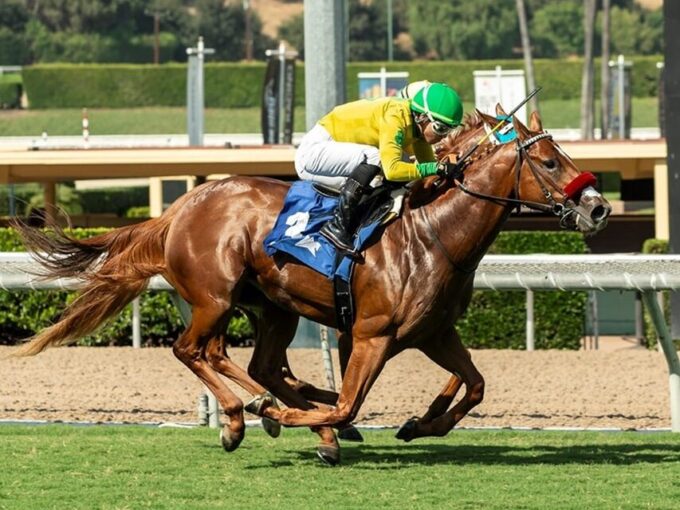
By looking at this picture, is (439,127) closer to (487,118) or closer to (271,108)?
(487,118)

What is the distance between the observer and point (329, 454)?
258 inches

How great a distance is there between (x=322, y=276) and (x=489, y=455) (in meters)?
1.22

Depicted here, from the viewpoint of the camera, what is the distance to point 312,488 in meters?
5.96

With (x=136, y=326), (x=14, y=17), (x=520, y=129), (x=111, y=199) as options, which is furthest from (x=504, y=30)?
(x=520, y=129)

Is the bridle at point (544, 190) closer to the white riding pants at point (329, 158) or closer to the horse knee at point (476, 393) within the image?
the white riding pants at point (329, 158)

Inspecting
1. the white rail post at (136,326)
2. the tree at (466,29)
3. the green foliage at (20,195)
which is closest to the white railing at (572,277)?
the white rail post at (136,326)

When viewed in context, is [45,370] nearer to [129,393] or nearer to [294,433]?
[129,393]

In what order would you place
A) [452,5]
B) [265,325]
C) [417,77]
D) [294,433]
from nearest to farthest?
[265,325]
[294,433]
[417,77]
[452,5]

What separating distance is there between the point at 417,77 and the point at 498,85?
1285 inches

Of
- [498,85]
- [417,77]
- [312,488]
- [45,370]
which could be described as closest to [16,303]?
[45,370]

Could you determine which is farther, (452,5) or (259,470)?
(452,5)

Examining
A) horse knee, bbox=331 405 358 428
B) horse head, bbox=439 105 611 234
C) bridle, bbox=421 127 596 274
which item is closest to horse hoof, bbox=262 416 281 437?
horse knee, bbox=331 405 358 428

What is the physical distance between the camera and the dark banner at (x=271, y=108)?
23.6 metres

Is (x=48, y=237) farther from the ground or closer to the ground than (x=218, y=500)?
farther from the ground
